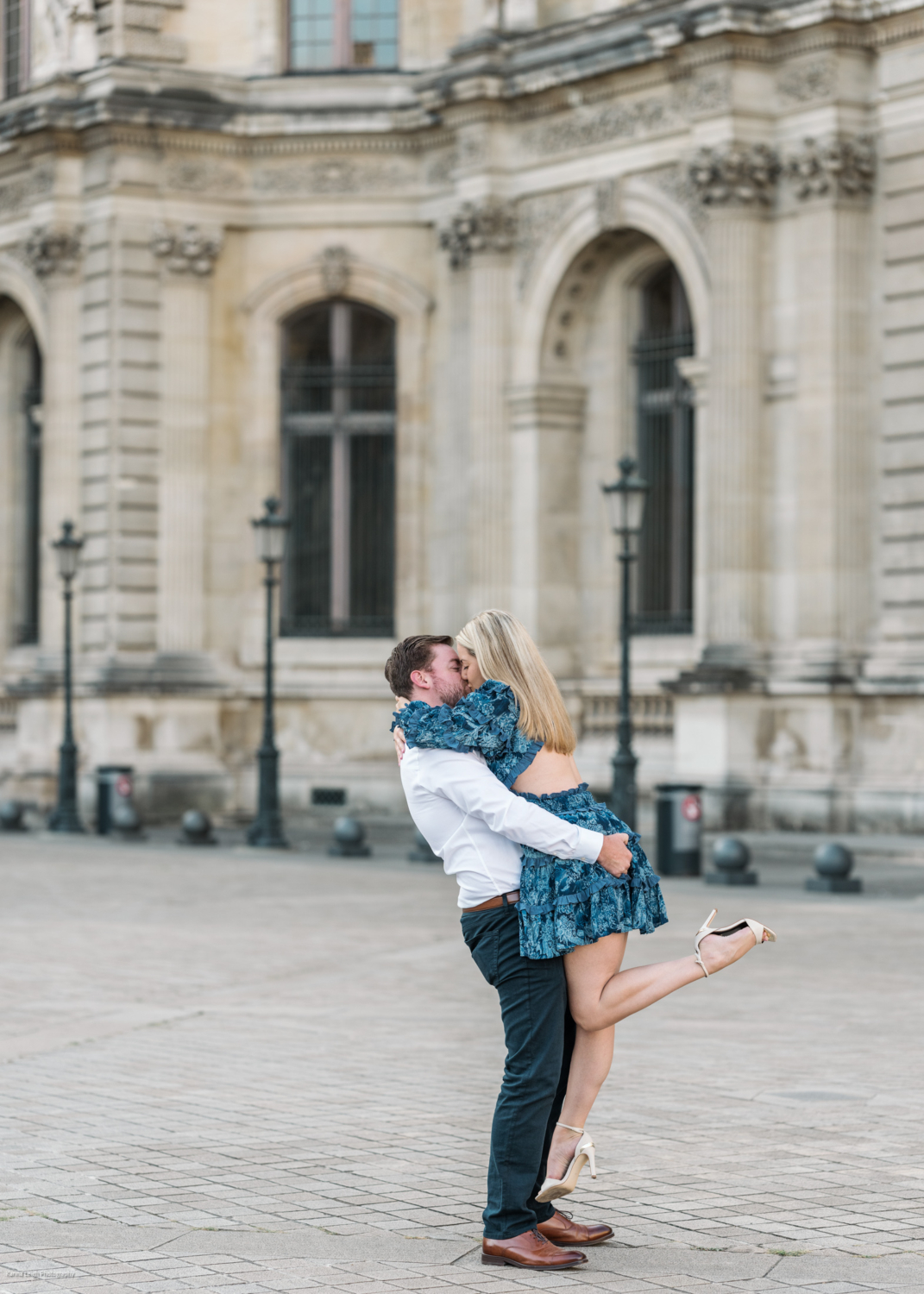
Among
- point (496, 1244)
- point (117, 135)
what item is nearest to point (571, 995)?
point (496, 1244)

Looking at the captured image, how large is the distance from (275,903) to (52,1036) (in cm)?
747

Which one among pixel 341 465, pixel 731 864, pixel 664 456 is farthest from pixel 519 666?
pixel 341 465

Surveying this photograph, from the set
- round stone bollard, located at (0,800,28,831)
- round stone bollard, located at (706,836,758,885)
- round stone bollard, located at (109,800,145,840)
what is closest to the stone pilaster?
round stone bollard, located at (0,800,28,831)

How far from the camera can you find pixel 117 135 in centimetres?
3109

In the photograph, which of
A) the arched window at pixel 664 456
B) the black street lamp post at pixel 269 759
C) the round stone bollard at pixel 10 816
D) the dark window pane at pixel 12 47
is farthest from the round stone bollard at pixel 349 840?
the dark window pane at pixel 12 47

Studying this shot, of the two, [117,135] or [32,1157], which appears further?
[117,135]

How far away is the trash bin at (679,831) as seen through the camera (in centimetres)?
2034

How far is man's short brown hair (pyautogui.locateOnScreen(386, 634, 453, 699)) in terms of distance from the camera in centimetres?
655

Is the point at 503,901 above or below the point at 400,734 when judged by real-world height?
below

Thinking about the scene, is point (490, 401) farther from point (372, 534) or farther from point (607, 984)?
point (607, 984)

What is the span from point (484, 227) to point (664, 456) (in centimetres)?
374

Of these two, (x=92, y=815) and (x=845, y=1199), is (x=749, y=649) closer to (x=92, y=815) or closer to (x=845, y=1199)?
(x=92, y=815)

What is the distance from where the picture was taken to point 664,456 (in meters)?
29.3

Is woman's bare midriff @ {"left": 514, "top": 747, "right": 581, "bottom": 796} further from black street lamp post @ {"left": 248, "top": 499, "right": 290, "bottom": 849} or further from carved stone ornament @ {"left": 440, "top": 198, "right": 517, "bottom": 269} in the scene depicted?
carved stone ornament @ {"left": 440, "top": 198, "right": 517, "bottom": 269}
